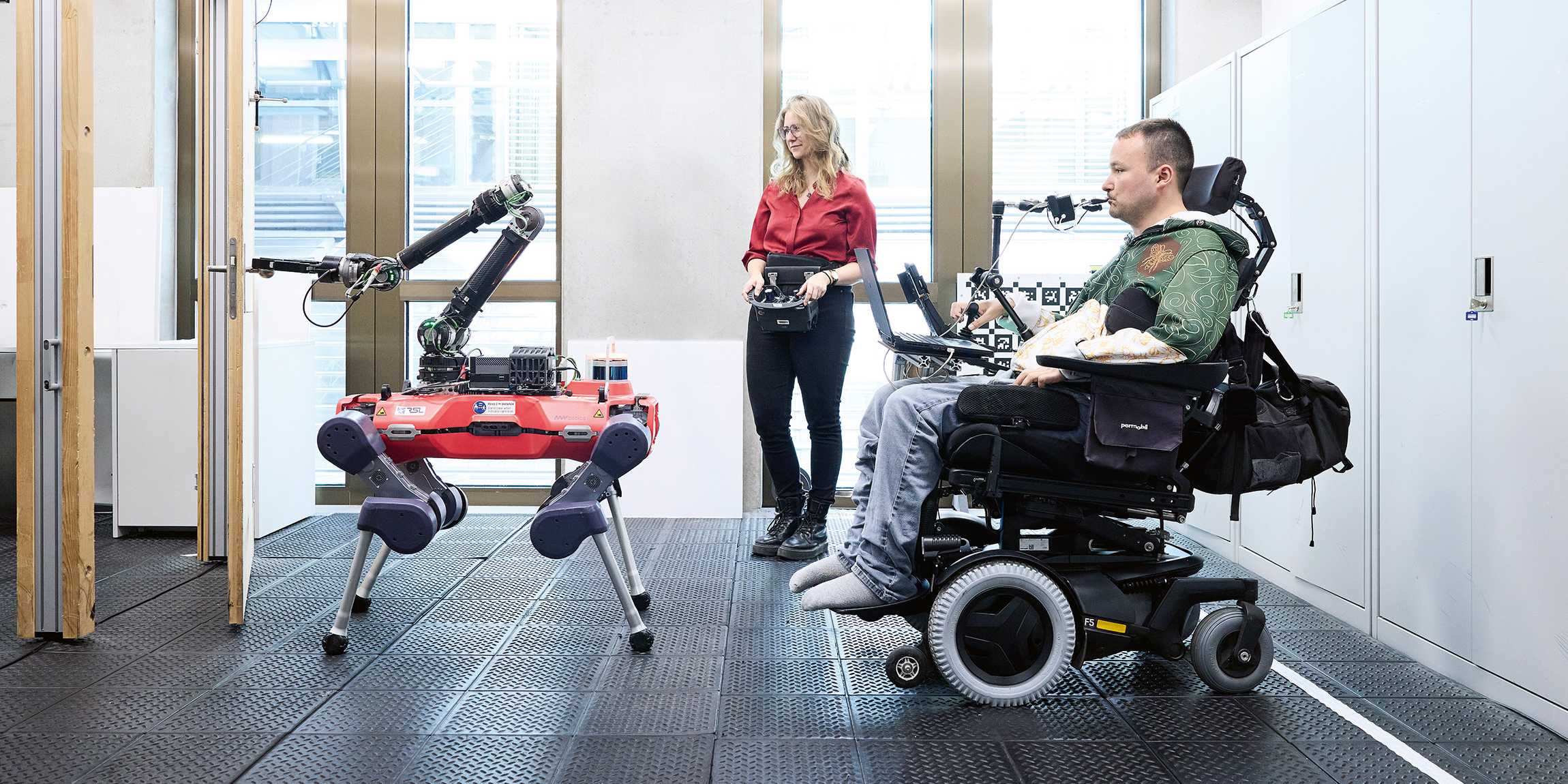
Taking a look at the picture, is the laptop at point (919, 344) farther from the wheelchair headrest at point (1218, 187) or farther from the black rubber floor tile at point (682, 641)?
the black rubber floor tile at point (682, 641)

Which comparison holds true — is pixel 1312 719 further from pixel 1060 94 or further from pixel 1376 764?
pixel 1060 94

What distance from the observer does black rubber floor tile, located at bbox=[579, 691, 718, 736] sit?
205 centimetres

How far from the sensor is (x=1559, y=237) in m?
2.03

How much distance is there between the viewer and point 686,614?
2.91 metres

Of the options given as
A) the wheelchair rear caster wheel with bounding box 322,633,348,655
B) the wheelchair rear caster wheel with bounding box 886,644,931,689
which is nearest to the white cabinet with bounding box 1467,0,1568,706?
the wheelchair rear caster wheel with bounding box 886,644,931,689

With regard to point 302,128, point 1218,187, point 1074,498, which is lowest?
point 1074,498

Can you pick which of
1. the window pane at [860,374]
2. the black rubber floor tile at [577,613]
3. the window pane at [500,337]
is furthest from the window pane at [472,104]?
the black rubber floor tile at [577,613]

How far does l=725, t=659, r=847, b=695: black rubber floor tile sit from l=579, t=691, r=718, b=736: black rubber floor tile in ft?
0.33

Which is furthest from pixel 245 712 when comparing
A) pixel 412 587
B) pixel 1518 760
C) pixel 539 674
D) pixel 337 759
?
pixel 1518 760

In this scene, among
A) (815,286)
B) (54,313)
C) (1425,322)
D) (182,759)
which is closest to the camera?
(182,759)

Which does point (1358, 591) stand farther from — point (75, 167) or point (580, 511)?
point (75, 167)

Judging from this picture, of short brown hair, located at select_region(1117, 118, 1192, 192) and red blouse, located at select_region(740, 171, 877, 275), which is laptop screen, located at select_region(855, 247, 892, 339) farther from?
red blouse, located at select_region(740, 171, 877, 275)

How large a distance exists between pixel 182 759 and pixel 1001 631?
4.96 feet

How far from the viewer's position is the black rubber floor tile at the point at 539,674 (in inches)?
91.0
